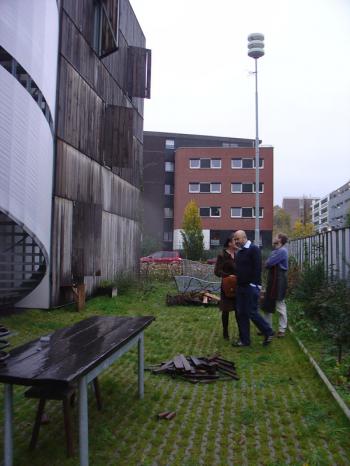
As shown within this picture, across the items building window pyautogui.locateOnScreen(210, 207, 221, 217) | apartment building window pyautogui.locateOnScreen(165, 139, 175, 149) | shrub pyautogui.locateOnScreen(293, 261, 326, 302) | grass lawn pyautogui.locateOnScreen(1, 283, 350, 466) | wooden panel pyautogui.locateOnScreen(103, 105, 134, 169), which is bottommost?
grass lawn pyautogui.locateOnScreen(1, 283, 350, 466)

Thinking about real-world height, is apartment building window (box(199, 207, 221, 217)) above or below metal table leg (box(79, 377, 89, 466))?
above

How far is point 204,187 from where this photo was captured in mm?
54438

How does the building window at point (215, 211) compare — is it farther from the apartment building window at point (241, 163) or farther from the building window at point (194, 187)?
the apartment building window at point (241, 163)

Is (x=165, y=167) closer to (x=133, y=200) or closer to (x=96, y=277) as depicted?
(x=133, y=200)

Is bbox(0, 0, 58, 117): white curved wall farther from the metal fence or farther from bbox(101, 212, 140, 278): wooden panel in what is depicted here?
the metal fence

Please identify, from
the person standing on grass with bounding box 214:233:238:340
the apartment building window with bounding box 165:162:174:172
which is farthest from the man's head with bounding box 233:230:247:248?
the apartment building window with bounding box 165:162:174:172

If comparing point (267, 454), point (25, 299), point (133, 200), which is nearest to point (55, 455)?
point (267, 454)

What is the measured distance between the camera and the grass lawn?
3.96 metres

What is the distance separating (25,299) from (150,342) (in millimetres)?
4859

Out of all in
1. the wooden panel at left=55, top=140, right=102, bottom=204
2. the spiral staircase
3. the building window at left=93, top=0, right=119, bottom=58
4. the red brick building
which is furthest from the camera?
the red brick building

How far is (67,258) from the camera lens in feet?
42.1

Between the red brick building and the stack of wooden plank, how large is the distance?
150 feet

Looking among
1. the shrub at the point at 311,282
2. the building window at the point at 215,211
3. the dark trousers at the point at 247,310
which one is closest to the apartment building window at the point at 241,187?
the building window at the point at 215,211

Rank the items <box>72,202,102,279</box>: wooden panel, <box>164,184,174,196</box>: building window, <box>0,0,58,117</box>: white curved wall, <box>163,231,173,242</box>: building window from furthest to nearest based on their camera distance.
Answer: <box>164,184,174,196</box>: building window
<box>163,231,173,242</box>: building window
<box>72,202,102,279</box>: wooden panel
<box>0,0,58,117</box>: white curved wall
